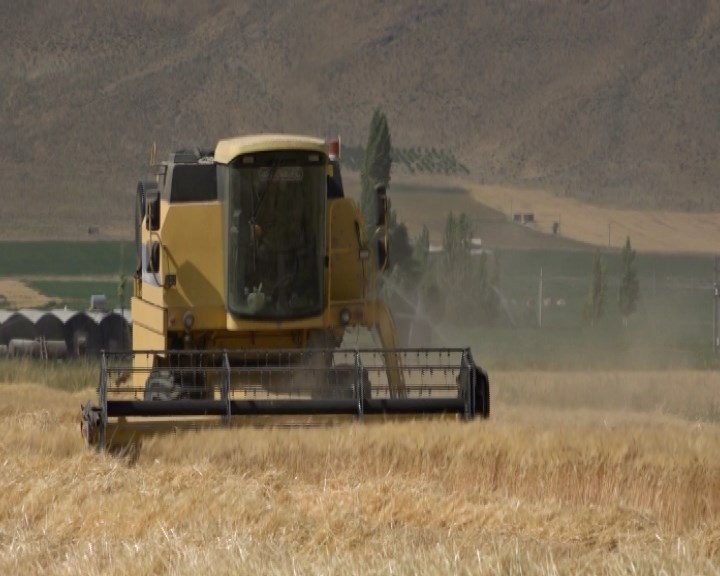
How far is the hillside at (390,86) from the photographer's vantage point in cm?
12962

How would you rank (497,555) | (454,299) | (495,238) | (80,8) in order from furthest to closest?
1. (80,8)
2. (495,238)
3. (454,299)
4. (497,555)

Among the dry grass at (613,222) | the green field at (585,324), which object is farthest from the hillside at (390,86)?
the green field at (585,324)

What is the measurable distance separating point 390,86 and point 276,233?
13506cm

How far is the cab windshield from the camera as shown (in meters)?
16.8

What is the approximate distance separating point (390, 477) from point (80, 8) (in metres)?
150

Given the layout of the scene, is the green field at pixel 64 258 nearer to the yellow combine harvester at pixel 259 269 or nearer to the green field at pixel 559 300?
the green field at pixel 559 300

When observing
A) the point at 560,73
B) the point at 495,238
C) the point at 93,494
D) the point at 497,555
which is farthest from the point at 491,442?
the point at 560,73

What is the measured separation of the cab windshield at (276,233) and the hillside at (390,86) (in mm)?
99530

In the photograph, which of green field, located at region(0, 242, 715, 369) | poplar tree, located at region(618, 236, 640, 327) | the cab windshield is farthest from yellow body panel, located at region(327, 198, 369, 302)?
poplar tree, located at region(618, 236, 640, 327)

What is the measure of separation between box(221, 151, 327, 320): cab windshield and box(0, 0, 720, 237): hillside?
99.5 metres

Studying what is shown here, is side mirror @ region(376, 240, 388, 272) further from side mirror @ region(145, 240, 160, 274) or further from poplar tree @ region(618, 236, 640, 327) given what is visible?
poplar tree @ region(618, 236, 640, 327)

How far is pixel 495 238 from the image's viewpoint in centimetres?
10144

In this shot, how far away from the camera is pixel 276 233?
17.0m

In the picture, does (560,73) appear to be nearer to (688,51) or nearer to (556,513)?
(688,51)
